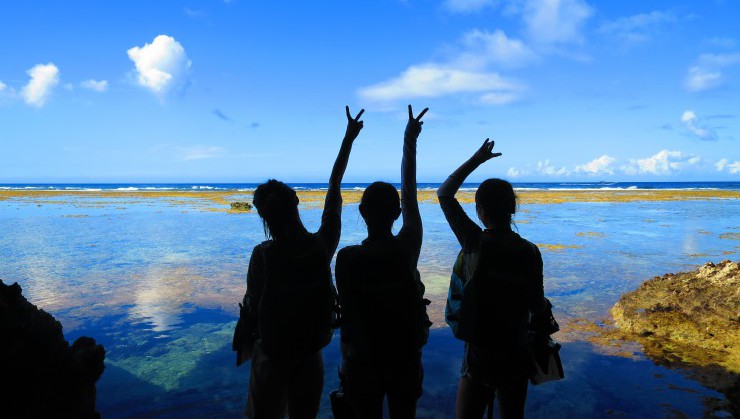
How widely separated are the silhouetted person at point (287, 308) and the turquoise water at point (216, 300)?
8.24 ft

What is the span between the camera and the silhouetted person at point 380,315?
98.8 inches

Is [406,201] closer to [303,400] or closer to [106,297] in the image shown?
[303,400]

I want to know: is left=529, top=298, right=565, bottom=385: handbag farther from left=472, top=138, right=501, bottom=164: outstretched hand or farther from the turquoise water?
the turquoise water

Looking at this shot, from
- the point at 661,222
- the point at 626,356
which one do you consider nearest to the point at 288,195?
the point at 626,356

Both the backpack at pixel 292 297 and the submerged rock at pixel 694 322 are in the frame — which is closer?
the backpack at pixel 292 297

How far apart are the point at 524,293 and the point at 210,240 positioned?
16.7m

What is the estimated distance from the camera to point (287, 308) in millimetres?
2621

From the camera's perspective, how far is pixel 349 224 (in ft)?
77.8

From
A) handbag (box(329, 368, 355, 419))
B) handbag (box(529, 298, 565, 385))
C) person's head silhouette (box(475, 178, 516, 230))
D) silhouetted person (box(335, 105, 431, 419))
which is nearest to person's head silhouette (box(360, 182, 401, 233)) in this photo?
silhouetted person (box(335, 105, 431, 419))

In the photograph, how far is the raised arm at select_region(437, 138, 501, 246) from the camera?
9.05 ft

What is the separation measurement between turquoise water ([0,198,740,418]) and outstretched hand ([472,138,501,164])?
2851 millimetres

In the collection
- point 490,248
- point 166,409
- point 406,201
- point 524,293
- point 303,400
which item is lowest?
point 166,409

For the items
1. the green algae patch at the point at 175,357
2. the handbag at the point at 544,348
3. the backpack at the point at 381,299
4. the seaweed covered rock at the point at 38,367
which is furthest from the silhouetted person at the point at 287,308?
the green algae patch at the point at 175,357

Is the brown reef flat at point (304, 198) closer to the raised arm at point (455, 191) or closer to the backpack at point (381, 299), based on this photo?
the raised arm at point (455, 191)
